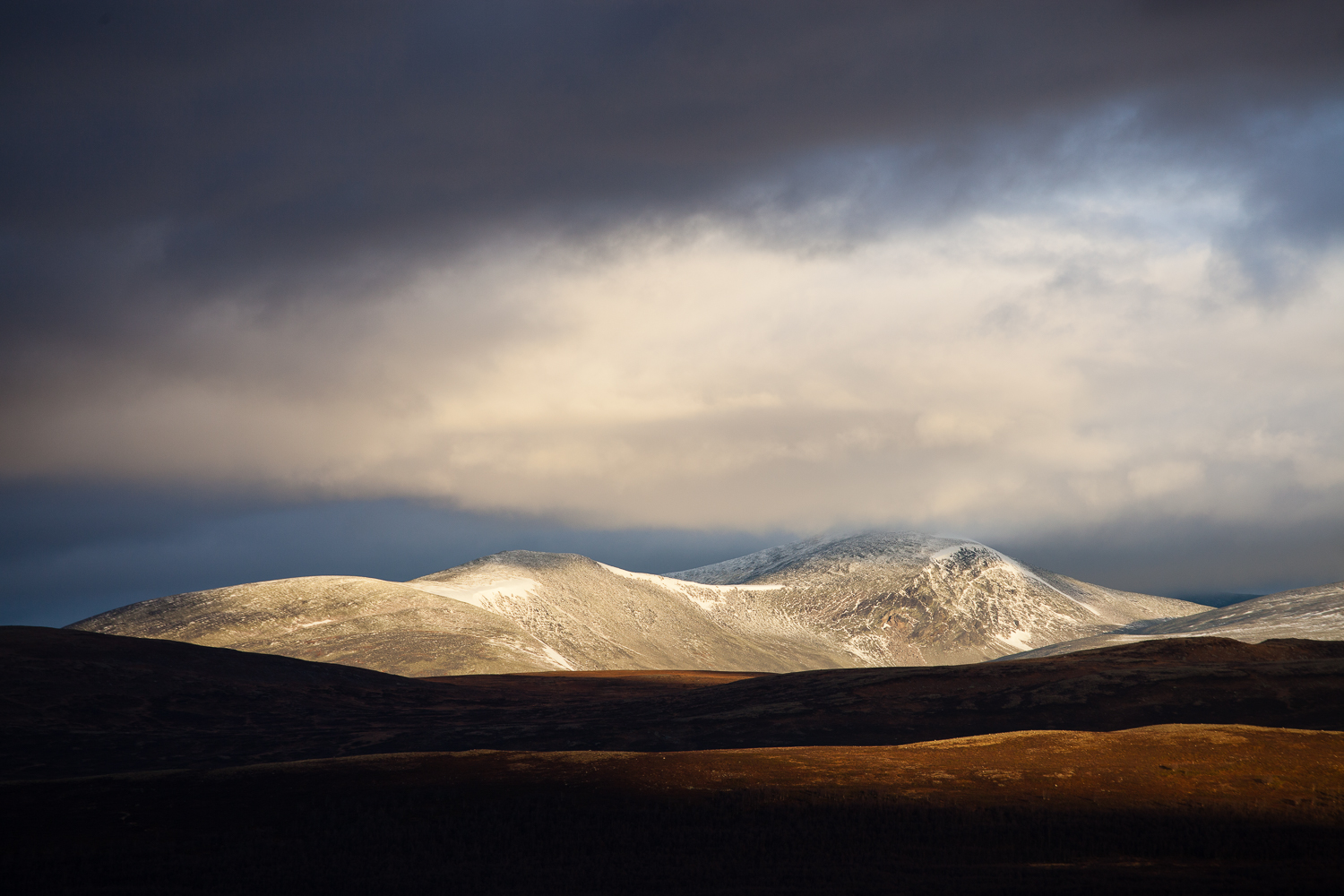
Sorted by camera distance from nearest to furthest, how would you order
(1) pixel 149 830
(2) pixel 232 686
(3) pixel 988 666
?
(1) pixel 149 830
(3) pixel 988 666
(2) pixel 232 686

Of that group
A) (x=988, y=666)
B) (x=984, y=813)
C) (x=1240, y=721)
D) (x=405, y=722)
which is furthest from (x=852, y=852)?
(x=405, y=722)

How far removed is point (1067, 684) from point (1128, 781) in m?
46.4

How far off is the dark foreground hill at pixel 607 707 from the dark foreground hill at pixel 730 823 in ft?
83.5

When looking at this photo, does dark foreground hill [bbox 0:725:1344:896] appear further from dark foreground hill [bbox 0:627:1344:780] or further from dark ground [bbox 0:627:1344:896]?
dark foreground hill [bbox 0:627:1344:780]

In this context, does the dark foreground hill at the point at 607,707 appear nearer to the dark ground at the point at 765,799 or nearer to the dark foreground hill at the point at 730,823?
the dark ground at the point at 765,799

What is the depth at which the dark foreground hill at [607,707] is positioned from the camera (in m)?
88.7

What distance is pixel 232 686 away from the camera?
127m

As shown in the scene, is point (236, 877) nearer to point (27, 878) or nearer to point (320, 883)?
point (320, 883)

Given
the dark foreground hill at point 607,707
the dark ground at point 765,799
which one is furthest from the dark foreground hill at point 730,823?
the dark foreground hill at point 607,707

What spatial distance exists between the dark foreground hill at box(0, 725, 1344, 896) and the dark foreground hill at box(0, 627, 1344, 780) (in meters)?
25.5

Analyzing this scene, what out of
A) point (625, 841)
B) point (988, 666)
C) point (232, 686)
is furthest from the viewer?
point (232, 686)

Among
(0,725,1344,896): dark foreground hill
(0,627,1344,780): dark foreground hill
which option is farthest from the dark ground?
(0,627,1344,780): dark foreground hill

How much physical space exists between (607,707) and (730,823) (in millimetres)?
78264

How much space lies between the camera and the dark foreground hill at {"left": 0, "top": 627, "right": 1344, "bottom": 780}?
291 ft
